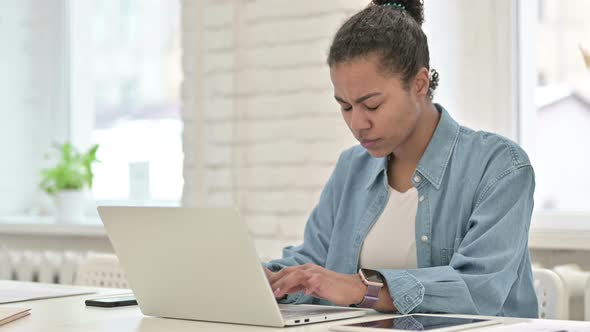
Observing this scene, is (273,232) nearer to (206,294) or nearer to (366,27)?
(366,27)

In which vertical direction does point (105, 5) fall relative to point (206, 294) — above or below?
above

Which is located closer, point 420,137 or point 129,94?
point 420,137

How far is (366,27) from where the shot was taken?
2.09 meters

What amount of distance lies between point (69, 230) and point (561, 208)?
2.02 m

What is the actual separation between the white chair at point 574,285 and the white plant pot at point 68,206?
85.9 inches

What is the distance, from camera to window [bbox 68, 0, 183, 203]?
4.17 m

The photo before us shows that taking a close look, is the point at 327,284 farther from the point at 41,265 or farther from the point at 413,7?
the point at 41,265

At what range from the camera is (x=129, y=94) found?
14.1ft

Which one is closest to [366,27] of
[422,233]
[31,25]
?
Result: [422,233]

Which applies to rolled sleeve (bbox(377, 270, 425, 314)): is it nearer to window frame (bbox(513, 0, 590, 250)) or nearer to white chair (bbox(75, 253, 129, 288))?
white chair (bbox(75, 253, 129, 288))

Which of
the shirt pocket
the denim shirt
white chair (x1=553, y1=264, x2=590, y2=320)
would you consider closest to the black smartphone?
the denim shirt

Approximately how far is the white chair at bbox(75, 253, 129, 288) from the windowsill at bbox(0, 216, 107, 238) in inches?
42.7

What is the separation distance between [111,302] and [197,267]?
384 mm

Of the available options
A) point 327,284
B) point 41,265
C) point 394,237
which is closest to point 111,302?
point 327,284
